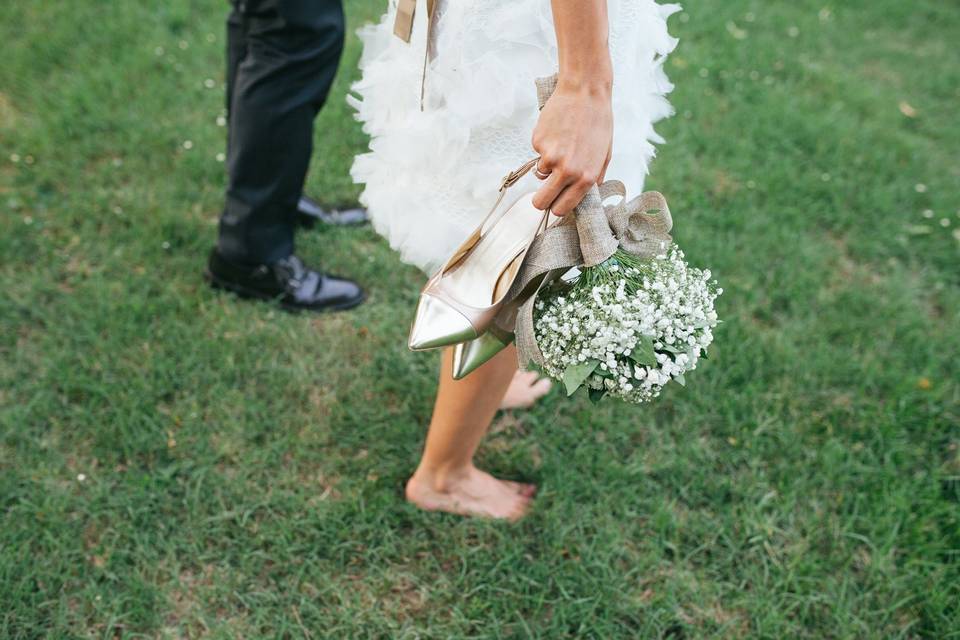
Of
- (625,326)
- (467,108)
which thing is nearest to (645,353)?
(625,326)

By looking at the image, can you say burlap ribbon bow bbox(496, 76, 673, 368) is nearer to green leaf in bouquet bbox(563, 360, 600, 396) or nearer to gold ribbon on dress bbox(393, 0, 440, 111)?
green leaf in bouquet bbox(563, 360, 600, 396)

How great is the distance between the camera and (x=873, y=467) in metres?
2.07

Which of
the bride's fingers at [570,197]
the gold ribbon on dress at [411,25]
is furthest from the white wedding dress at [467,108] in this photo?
the bride's fingers at [570,197]

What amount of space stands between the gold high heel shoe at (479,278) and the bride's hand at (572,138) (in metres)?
0.07

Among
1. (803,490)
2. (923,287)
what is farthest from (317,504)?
(923,287)

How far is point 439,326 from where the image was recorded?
125 cm

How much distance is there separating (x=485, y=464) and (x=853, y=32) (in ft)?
12.2

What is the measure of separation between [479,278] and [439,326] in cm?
12

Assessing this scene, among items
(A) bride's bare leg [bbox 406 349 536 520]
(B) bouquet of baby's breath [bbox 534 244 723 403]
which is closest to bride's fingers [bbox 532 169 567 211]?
(B) bouquet of baby's breath [bbox 534 244 723 403]

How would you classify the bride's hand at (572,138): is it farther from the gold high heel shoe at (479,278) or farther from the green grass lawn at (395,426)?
the green grass lawn at (395,426)

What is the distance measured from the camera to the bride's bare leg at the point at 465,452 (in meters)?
1.56

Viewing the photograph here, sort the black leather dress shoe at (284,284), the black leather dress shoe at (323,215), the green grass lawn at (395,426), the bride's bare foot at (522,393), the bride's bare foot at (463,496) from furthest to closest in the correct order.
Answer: the black leather dress shoe at (323,215) < the black leather dress shoe at (284,284) < the bride's bare foot at (522,393) < the bride's bare foot at (463,496) < the green grass lawn at (395,426)

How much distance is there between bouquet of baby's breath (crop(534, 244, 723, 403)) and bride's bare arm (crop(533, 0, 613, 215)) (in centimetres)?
16

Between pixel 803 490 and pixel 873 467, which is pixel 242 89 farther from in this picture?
pixel 873 467
